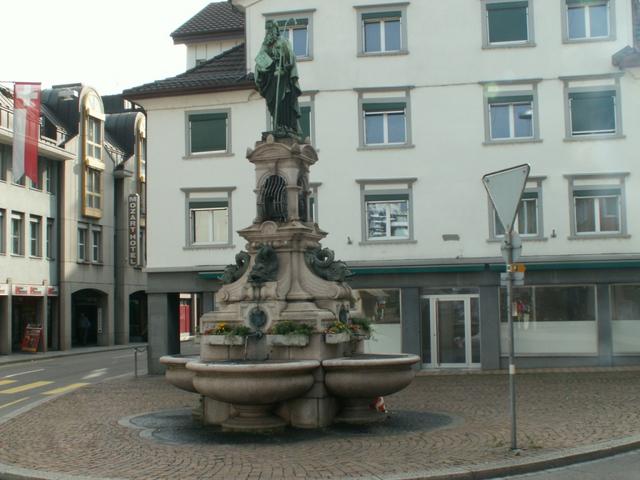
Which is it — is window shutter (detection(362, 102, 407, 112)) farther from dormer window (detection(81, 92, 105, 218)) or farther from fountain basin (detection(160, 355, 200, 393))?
dormer window (detection(81, 92, 105, 218))

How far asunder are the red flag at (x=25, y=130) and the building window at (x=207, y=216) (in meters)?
12.2

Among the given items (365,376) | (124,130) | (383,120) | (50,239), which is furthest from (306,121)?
(124,130)

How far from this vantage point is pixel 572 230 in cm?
2397

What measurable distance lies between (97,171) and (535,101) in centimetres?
2577

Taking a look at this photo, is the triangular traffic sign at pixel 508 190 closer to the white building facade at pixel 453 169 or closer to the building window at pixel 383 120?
the white building facade at pixel 453 169

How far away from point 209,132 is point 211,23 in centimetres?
1121

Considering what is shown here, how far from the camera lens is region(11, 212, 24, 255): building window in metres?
36.7

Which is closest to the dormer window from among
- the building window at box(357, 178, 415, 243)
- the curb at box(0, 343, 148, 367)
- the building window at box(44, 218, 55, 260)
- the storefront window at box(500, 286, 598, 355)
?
the building window at box(44, 218, 55, 260)

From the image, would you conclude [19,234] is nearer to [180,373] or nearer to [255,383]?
[180,373]

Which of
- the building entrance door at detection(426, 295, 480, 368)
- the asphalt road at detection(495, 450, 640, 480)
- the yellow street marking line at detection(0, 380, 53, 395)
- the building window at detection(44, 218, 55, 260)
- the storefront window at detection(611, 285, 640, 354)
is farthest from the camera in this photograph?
the building window at detection(44, 218, 55, 260)

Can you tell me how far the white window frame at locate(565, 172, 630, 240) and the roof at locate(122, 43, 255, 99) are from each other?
9.61 m

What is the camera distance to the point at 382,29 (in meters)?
25.1

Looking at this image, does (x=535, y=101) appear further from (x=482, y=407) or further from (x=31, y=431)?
(x=31, y=431)

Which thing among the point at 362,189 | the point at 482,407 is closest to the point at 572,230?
the point at 362,189
